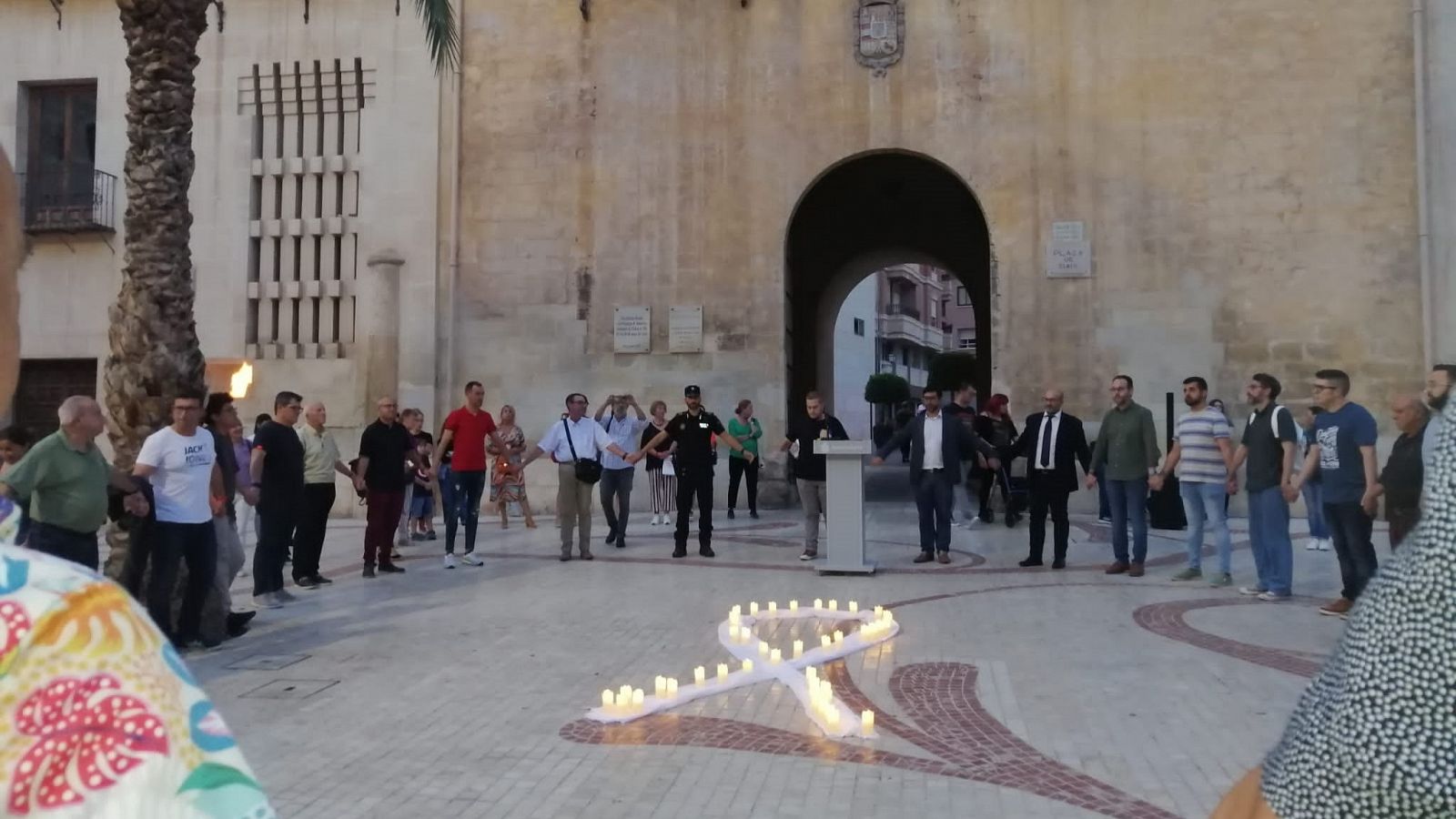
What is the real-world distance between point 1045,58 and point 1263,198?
13.1 feet

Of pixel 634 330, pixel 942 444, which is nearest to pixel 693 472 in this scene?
pixel 942 444

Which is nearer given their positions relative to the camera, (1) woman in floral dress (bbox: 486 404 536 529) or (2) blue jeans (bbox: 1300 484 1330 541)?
(2) blue jeans (bbox: 1300 484 1330 541)

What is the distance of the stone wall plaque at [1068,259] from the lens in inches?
639

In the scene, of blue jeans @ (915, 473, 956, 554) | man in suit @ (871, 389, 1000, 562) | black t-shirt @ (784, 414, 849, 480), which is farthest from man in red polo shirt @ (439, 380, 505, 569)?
blue jeans @ (915, 473, 956, 554)

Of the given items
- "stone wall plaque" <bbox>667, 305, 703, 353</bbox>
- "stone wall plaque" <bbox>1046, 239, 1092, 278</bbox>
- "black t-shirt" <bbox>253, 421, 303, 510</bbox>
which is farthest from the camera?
"stone wall plaque" <bbox>667, 305, 703, 353</bbox>

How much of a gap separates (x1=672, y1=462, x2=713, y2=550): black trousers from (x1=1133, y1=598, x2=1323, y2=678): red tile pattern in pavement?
501cm

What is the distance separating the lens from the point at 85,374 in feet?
61.5

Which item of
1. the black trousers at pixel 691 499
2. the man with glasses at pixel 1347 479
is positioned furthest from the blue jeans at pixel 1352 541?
the black trousers at pixel 691 499

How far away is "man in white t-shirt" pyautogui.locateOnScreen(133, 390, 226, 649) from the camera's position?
7012 millimetres

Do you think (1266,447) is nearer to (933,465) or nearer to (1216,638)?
(1216,638)

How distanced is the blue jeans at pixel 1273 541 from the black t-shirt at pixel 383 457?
8235 millimetres

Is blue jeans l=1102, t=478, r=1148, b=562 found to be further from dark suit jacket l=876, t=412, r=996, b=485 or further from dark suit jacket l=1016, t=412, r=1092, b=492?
dark suit jacket l=876, t=412, r=996, b=485

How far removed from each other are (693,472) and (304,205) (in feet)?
34.4

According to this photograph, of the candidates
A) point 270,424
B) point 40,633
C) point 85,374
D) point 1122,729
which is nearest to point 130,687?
point 40,633
